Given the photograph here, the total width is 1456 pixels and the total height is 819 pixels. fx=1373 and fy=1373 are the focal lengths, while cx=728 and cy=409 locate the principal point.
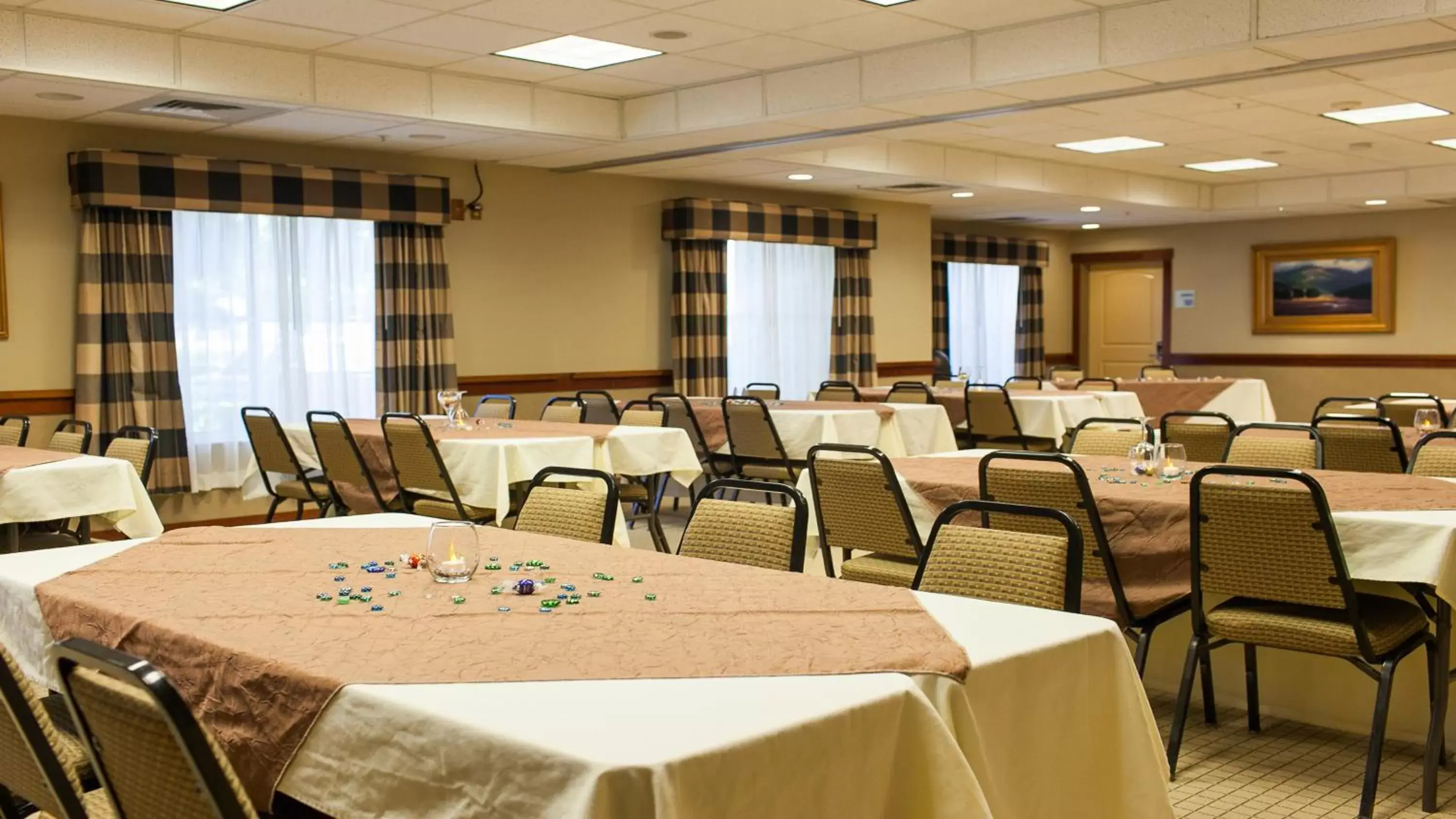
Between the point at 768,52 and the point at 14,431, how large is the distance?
3.98 metres

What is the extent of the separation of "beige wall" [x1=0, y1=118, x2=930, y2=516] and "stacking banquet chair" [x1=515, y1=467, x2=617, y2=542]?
4.85 meters

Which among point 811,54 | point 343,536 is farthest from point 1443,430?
point 343,536

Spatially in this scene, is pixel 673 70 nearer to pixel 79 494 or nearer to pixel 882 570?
pixel 79 494

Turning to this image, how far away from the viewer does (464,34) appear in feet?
20.7

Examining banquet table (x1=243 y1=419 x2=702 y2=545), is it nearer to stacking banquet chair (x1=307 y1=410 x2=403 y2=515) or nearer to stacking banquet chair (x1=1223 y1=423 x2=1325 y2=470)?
stacking banquet chair (x1=307 y1=410 x2=403 y2=515)

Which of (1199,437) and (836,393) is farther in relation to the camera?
(836,393)

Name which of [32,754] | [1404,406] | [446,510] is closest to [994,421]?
[1404,406]

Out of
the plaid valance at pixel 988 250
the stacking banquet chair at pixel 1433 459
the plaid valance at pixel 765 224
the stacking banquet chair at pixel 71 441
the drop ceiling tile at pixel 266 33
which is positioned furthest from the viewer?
the plaid valance at pixel 988 250

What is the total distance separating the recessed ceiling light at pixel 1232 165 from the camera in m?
10.8

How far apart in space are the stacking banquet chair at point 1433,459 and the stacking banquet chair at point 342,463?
3.97 meters

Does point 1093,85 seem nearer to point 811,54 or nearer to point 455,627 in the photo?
point 811,54

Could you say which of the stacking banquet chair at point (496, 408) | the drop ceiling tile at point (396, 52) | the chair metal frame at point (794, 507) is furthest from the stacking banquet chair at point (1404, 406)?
the drop ceiling tile at point (396, 52)

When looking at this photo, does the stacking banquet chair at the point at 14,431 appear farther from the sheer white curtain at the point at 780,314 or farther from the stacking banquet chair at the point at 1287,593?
the sheer white curtain at the point at 780,314

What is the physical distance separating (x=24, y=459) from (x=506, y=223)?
4.60 m
